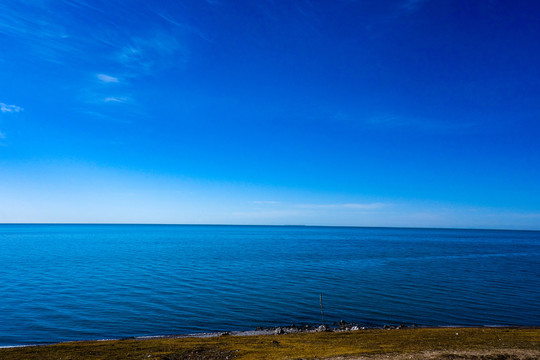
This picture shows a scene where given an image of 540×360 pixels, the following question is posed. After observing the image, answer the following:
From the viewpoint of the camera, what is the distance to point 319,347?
2103 cm

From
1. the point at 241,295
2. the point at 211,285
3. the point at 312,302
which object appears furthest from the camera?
the point at 211,285

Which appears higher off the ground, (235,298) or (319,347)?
(319,347)

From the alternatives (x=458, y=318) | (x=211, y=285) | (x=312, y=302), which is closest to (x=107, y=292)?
(x=211, y=285)

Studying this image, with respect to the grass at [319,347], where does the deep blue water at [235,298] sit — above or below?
below

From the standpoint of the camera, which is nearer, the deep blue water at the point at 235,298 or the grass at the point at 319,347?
the grass at the point at 319,347

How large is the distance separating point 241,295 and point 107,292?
57.1ft

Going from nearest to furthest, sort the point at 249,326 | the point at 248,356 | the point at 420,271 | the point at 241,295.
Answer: the point at 248,356, the point at 249,326, the point at 241,295, the point at 420,271

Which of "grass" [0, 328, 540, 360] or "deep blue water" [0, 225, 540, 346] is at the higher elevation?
"grass" [0, 328, 540, 360]

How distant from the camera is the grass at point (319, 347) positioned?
62.2 ft

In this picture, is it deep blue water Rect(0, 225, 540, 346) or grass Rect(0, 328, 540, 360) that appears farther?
deep blue water Rect(0, 225, 540, 346)

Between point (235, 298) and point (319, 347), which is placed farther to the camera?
point (235, 298)

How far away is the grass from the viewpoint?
1897 centimetres

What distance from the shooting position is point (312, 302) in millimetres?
38031

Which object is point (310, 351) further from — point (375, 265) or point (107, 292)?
point (375, 265)
